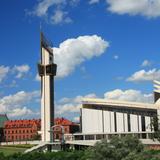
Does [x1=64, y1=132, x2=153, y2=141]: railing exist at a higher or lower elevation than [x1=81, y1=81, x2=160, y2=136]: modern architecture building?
lower

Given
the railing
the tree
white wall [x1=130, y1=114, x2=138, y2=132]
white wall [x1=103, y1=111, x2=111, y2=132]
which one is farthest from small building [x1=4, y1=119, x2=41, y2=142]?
the tree

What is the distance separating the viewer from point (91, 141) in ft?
350

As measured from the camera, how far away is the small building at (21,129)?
7244 inches

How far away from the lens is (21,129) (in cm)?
18625

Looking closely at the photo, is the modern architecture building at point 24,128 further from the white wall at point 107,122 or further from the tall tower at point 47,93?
the white wall at point 107,122

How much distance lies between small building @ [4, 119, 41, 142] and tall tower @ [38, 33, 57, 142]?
217 feet

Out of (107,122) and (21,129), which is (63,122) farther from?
(107,122)

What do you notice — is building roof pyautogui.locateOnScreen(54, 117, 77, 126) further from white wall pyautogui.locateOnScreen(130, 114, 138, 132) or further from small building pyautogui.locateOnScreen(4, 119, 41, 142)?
white wall pyautogui.locateOnScreen(130, 114, 138, 132)

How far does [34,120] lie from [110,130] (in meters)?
83.9

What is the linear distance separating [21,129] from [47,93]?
239ft

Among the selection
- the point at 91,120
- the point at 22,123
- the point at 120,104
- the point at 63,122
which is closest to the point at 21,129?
the point at 22,123

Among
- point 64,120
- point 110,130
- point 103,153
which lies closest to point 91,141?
point 110,130

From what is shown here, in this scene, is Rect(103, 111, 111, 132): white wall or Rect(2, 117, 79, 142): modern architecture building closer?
Rect(103, 111, 111, 132): white wall

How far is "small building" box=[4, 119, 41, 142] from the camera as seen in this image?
184m
